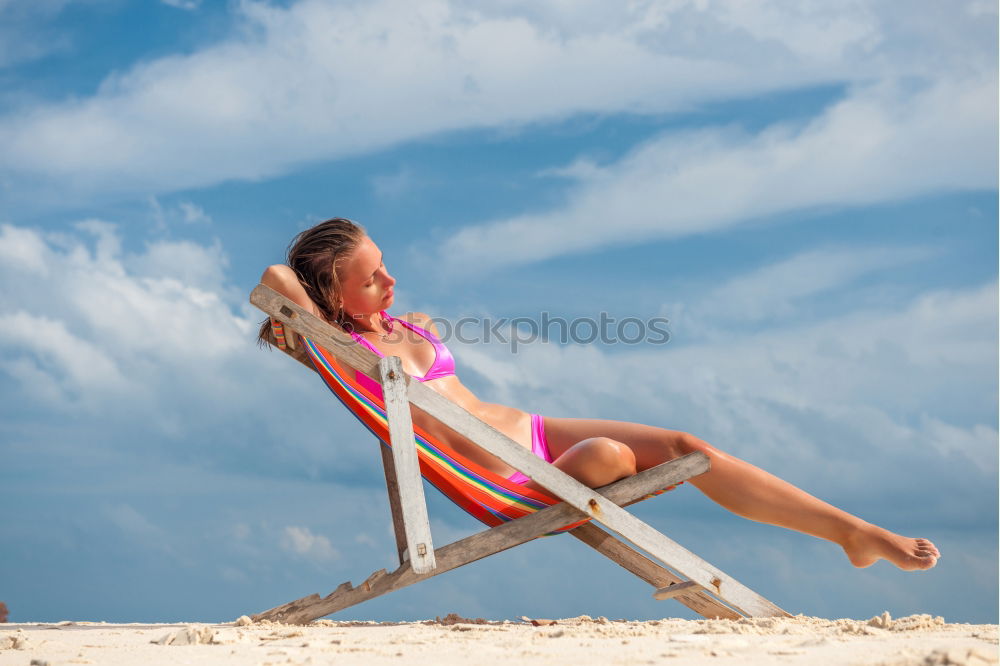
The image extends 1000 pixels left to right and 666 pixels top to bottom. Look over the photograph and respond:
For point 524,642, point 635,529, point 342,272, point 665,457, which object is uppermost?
point 342,272

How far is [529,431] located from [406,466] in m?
0.87

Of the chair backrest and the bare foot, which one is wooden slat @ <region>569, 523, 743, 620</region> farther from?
the bare foot

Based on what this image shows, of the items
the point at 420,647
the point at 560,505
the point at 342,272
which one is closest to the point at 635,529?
the point at 560,505

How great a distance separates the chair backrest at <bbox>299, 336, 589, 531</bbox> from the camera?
350 centimetres

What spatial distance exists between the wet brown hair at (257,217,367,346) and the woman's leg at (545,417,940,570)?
4.07 ft

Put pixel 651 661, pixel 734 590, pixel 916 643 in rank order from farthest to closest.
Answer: pixel 734 590 < pixel 916 643 < pixel 651 661

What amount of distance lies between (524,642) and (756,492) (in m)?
1.26

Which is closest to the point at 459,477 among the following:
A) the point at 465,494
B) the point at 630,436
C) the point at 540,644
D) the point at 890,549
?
the point at 465,494

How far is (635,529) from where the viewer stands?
11.2 feet

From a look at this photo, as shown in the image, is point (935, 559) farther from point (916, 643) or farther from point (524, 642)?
point (524, 642)

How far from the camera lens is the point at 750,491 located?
140 inches

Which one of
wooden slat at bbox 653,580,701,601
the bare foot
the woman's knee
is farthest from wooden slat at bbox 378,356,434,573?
the bare foot

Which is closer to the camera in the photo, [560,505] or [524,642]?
[524,642]

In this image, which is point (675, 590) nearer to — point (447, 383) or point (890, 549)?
point (890, 549)
